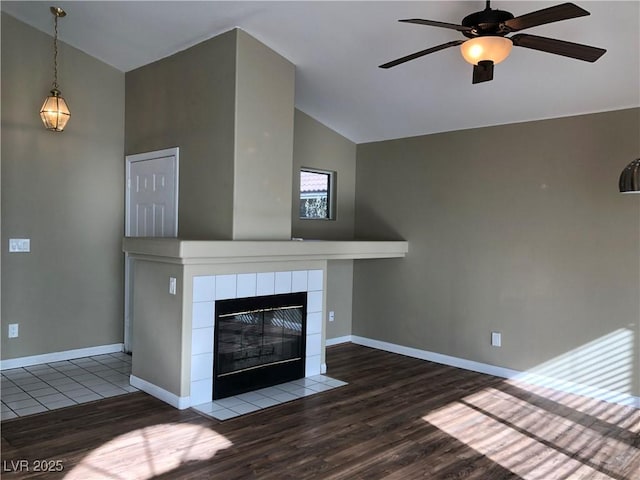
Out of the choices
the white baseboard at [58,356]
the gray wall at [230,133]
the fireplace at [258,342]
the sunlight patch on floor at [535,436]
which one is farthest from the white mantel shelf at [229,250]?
the sunlight patch on floor at [535,436]

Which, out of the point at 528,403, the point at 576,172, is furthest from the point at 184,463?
the point at 576,172

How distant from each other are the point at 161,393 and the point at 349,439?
1530 millimetres

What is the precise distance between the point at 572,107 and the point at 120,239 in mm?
4452

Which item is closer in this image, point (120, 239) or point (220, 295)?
point (220, 295)

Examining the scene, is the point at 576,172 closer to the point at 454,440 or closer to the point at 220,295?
the point at 454,440

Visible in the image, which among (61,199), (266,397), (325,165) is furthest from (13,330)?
(325,165)

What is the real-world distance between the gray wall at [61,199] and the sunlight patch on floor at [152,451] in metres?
2.06

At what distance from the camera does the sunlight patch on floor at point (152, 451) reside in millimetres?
2648

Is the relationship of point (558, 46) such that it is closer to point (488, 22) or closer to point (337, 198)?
point (488, 22)

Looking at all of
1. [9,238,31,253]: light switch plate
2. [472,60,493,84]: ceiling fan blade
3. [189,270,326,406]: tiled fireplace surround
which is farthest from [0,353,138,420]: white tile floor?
[472,60,493,84]: ceiling fan blade

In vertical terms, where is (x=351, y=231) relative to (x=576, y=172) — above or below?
below

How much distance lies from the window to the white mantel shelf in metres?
1.12

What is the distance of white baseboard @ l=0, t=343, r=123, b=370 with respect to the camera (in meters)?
4.39

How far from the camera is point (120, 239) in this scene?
5.09m
